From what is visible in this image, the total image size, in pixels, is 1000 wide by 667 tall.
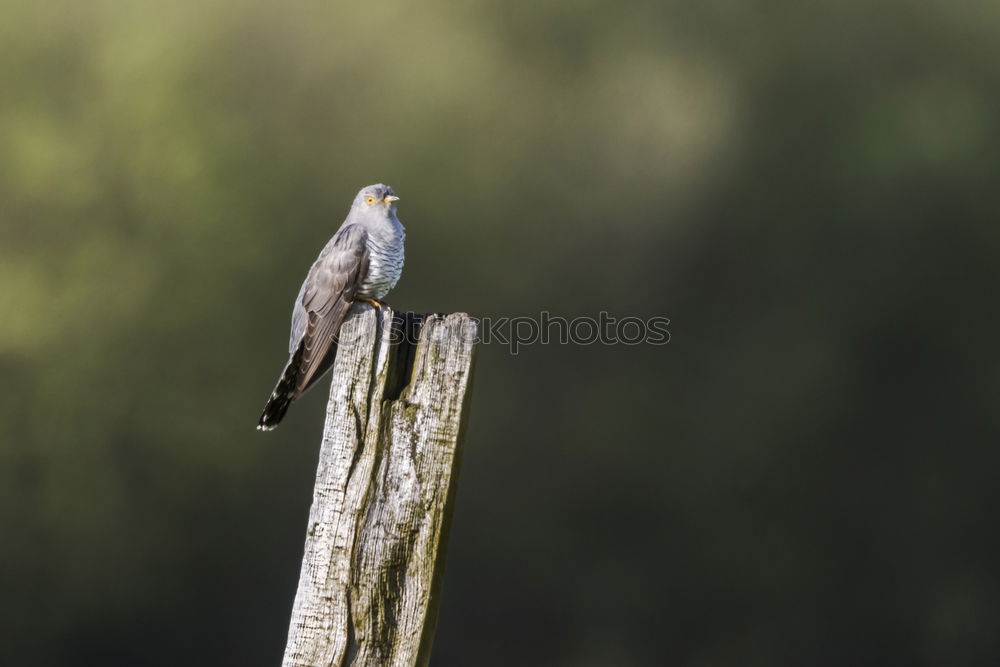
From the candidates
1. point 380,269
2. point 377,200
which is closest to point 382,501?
point 380,269

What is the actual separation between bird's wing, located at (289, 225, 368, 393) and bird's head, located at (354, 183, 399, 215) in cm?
16

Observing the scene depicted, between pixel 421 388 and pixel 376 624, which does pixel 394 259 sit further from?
pixel 376 624

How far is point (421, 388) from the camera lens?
1.70 m

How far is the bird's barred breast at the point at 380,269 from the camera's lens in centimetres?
260

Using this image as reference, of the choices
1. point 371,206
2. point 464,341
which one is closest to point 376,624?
point 464,341

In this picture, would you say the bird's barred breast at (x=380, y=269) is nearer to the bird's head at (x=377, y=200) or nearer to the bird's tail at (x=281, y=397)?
the bird's head at (x=377, y=200)

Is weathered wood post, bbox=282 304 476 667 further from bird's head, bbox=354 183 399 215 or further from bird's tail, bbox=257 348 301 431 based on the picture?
bird's head, bbox=354 183 399 215

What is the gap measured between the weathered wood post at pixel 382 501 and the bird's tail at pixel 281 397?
0.64 meters

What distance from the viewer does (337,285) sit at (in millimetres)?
2465

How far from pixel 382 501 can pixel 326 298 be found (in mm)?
933

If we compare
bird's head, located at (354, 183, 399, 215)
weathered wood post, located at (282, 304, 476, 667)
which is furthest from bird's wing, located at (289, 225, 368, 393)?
weathered wood post, located at (282, 304, 476, 667)

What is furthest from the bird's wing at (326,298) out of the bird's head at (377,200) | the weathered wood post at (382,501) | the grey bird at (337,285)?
the weathered wood post at (382,501)

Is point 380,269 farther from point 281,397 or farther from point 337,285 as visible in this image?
point 281,397

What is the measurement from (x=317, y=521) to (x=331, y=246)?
1174mm
